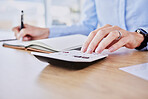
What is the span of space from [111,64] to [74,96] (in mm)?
230

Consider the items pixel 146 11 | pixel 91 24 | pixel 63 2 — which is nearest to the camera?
pixel 146 11

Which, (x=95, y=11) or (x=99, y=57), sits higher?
(x=95, y=11)

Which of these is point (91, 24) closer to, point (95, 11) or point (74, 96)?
point (95, 11)

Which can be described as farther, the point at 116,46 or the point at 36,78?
the point at 116,46

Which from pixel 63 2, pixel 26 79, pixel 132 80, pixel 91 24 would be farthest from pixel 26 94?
pixel 63 2

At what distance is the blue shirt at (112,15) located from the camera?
919 millimetres

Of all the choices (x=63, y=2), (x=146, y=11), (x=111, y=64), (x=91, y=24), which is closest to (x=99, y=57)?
(x=111, y=64)

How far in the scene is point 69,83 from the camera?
0.32 m

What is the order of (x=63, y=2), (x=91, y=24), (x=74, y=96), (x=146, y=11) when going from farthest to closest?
(x=63, y=2) → (x=91, y=24) → (x=146, y=11) → (x=74, y=96)

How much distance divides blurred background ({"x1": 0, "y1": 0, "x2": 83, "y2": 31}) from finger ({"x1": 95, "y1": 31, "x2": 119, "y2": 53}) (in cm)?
180

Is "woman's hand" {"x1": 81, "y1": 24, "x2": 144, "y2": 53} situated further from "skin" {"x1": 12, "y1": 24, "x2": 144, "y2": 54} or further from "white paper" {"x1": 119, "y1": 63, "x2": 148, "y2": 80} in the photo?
"white paper" {"x1": 119, "y1": 63, "x2": 148, "y2": 80}

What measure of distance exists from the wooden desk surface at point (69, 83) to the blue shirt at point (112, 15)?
0.52 meters

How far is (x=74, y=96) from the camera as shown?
0.86 ft

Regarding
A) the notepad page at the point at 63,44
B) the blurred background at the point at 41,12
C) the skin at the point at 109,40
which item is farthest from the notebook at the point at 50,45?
the blurred background at the point at 41,12
